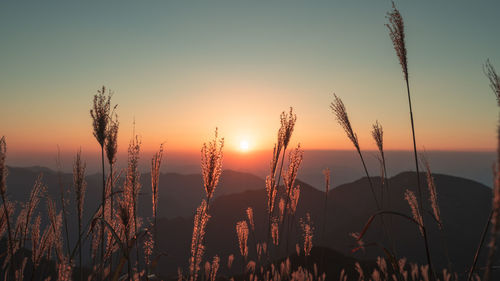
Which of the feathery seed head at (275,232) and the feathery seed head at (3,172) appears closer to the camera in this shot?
the feathery seed head at (3,172)

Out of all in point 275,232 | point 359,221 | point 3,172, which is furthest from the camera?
point 359,221

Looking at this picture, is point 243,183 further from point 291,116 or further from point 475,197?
point 291,116

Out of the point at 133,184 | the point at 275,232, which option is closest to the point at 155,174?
the point at 133,184

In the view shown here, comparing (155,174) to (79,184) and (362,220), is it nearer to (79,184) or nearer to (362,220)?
(79,184)

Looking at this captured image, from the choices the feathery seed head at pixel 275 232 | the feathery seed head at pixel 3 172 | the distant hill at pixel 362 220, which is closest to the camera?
the feathery seed head at pixel 3 172

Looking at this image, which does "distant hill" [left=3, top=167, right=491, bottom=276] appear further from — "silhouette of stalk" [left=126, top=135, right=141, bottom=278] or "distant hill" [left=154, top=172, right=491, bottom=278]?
"silhouette of stalk" [left=126, top=135, right=141, bottom=278]

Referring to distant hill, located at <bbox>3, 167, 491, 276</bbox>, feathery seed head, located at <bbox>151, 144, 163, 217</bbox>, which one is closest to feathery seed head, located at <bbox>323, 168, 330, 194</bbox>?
feathery seed head, located at <bbox>151, 144, 163, 217</bbox>

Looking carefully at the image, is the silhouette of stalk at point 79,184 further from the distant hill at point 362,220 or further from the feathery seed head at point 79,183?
the distant hill at point 362,220

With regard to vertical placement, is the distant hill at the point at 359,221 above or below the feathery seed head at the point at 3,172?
below

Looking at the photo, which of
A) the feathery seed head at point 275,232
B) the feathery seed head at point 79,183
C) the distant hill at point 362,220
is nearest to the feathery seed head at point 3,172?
the feathery seed head at point 79,183

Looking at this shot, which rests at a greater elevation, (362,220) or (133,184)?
(133,184)

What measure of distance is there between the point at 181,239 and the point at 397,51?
79185 mm

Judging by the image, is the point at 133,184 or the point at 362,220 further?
the point at 362,220

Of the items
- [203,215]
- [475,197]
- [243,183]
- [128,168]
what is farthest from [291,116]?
[243,183]
